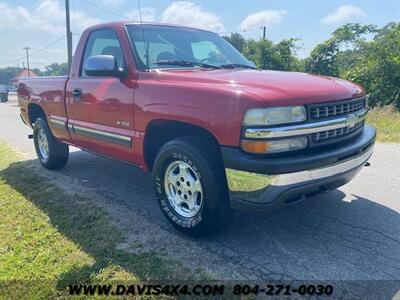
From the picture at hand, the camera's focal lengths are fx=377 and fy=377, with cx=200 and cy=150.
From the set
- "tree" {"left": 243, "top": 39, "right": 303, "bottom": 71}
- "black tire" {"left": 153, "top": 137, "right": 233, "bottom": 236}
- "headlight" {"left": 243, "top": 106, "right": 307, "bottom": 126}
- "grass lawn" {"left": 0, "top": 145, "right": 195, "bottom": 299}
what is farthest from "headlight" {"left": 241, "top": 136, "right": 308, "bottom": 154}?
"tree" {"left": 243, "top": 39, "right": 303, "bottom": 71}

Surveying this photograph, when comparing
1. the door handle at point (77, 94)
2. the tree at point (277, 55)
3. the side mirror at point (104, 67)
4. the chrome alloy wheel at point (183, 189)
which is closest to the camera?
the chrome alloy wheel at point (183, 189)

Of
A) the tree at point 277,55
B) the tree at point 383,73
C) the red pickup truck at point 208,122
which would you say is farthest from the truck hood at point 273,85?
the tree at point 277,55

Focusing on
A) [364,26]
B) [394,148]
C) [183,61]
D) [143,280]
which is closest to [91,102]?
[183,61]

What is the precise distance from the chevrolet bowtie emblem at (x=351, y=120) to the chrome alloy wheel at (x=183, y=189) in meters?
1.38

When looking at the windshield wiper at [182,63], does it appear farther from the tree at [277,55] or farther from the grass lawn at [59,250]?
the tree at [277,55]

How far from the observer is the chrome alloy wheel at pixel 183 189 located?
3.27 metres

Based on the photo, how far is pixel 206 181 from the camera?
9.94 feet

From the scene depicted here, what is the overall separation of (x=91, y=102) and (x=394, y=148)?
5.72m

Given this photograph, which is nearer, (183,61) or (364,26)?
(183,61)

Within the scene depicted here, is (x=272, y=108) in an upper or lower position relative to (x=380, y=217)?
upper

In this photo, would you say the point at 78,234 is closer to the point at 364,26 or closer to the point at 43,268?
the point at 43,268

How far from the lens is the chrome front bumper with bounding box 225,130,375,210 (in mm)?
2752

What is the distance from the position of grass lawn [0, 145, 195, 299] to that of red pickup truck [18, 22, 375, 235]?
0.59 metres

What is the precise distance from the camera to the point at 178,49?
4.12 m
